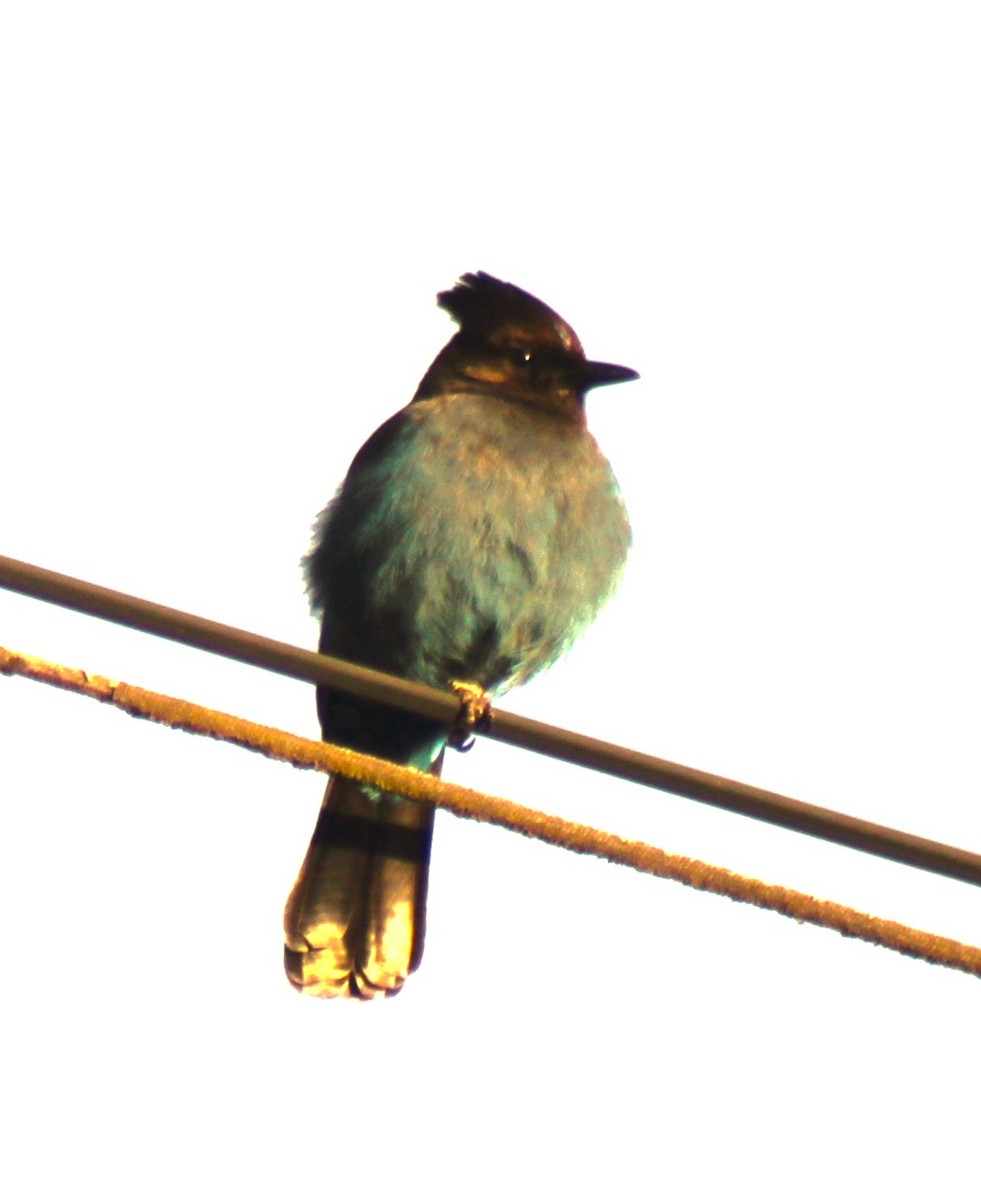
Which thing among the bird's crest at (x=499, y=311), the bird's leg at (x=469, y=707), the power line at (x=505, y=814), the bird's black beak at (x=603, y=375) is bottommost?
the power line at (x=505, y=814)

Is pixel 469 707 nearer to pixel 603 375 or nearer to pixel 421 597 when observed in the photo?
pixel 421 597

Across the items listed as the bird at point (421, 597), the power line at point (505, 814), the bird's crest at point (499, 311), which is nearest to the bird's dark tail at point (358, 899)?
the bird at point (421, 597)

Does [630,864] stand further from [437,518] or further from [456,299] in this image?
[456,299]

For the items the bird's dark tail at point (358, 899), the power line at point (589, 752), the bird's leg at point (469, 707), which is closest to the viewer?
the power line at point (589, 752)

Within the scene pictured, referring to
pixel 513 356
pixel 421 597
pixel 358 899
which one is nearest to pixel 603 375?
pixel 513 356

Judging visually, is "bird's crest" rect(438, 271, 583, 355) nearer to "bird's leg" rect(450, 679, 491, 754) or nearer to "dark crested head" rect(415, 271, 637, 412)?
"dark crested head" rect(415, 271, 637, 412)

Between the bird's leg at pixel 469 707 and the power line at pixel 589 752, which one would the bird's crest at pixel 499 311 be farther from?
the power line at pixel 589 752
